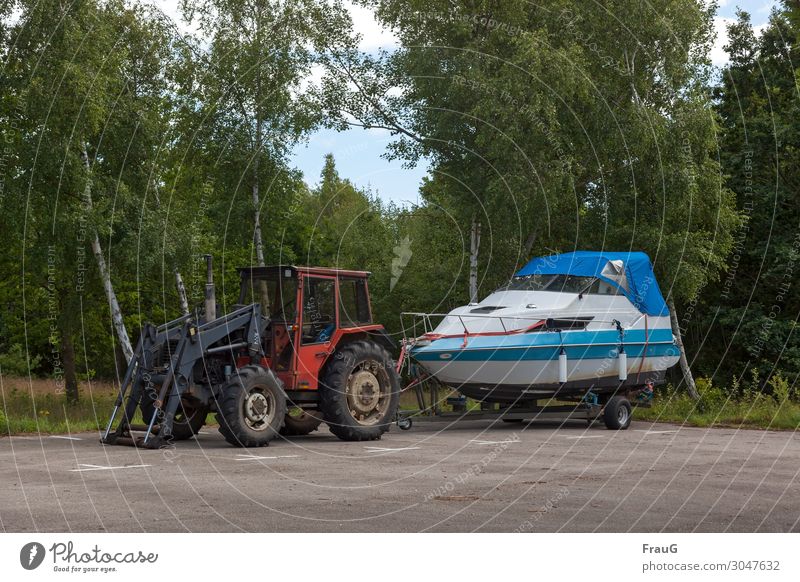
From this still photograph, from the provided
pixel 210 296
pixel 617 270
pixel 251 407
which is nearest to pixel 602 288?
pixel 617 270

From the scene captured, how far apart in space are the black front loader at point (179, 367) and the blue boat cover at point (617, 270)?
22.4 feet

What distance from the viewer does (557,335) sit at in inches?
724

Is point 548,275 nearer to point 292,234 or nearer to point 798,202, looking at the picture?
point 798,202

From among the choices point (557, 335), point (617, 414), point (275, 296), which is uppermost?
point (275, 296)

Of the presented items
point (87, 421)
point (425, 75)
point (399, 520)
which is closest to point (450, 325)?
point (87, 421)

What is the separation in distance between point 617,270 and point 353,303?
6.02 metres

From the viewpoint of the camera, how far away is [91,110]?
21.4 m

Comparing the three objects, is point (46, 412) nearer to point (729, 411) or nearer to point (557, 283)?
point (557, 283)

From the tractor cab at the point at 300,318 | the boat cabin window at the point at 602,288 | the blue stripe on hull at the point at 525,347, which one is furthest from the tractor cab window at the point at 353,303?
the boat cabin window at the point at 602,288

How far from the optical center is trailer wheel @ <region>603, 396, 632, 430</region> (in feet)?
61.4

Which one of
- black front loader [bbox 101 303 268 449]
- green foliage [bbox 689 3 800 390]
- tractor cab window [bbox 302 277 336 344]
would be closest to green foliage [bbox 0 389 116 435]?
black front loader [bbox 101 303 268 449]

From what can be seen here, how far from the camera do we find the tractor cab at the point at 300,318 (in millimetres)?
15445

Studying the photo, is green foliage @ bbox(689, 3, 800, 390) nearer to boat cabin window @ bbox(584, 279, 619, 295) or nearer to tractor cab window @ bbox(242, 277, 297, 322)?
boat cabin window @ bbox(584, 279, 619, 295)

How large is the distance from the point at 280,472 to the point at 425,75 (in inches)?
620
